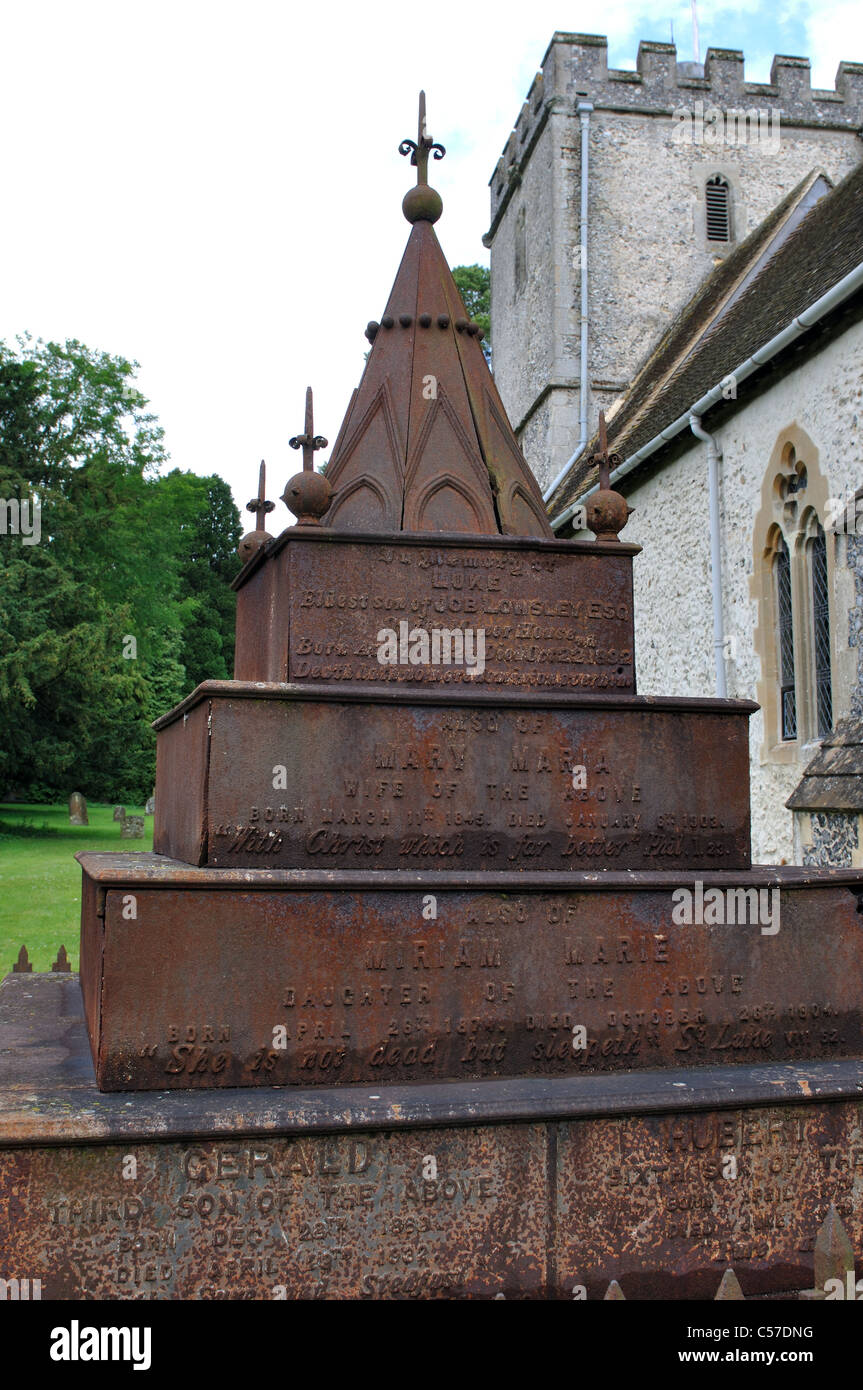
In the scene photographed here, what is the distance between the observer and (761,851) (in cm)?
1077

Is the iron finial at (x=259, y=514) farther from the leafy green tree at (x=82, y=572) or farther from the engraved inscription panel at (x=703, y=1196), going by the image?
the leafy green tree at (x=82, y=572)

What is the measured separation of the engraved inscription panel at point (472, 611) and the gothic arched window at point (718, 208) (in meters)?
18.8

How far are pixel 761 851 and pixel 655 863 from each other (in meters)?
7.18

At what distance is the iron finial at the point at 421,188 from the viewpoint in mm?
4809

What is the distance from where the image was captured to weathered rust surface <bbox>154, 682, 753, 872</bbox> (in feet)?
12.2

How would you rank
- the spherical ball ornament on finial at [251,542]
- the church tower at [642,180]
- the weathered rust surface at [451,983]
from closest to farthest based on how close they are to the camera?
the weathered rust surface at [451,983] → the spherical ball ornament on finial at [251,542] → the church tower at [642,180]

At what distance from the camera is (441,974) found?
3621 millimetres

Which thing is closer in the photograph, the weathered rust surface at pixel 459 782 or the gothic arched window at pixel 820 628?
the weathered rust surface at pixel 459 782

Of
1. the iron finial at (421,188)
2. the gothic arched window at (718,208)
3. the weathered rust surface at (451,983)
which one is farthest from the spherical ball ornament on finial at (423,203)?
the gothic arched window at (718,208)

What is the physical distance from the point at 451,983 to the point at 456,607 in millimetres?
1352

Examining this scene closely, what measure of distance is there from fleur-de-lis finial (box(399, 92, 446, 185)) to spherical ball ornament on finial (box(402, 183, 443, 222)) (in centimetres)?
6

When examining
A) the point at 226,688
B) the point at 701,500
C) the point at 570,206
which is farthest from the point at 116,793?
the point at 226,688

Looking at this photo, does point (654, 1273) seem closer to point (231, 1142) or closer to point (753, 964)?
point (753, 964)

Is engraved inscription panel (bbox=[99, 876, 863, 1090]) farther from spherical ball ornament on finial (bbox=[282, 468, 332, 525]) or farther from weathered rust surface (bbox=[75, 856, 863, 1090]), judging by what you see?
spherical ball ornament on finial (bbox=[282, 468, 332, 525])
